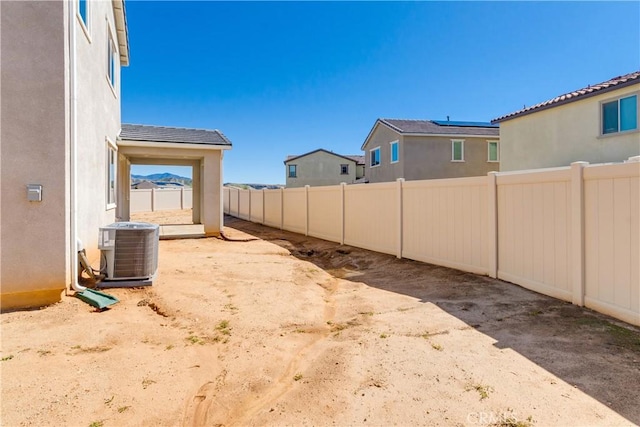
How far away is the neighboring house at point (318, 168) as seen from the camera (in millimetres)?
36719

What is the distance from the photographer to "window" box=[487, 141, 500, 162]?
67.1 feet

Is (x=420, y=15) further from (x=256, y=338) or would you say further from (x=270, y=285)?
(x=256, y=338)

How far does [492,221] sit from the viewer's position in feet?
19.7

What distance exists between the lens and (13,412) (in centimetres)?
246

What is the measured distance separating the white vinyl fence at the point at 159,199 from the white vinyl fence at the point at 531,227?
22777 millimetres

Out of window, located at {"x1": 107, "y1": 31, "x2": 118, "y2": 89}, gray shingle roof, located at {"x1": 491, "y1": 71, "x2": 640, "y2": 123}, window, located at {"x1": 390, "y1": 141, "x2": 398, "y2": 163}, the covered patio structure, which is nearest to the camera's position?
window, located at {"x1": 107, "y1": 31, "x2": 118, "y2": 89}

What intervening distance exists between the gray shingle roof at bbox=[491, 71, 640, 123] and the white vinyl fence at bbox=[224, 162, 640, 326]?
7784 millimetres

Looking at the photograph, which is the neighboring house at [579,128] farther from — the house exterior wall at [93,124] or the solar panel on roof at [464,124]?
the house exterior wall at [93,124]

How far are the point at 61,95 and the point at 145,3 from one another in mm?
7777

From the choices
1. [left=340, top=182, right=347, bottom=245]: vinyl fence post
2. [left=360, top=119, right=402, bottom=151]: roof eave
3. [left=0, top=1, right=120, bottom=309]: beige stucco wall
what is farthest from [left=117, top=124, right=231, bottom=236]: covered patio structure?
[left=360, top=119, right=402, bottom=151]: roof eave

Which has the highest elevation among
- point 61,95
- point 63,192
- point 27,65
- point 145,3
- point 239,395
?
point 145,3

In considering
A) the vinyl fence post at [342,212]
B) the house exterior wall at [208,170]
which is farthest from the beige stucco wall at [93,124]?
the vinyl fence post at [342,212]

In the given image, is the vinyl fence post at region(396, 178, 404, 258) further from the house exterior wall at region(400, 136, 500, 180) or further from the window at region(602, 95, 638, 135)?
the house exterior wall at region(400, 136, 500, 180)

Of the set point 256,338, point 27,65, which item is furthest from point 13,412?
point 27,65
